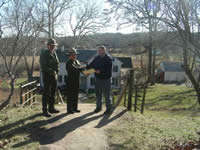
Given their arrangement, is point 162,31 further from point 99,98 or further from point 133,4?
point 99,98

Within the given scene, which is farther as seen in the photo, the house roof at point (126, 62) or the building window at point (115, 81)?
the house roof at point (126, 62)

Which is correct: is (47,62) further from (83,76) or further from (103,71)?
(83,76)

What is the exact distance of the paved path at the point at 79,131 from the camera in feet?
15.0

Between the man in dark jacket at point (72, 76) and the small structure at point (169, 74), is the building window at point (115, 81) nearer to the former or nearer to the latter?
the small structure at point (169, 74)

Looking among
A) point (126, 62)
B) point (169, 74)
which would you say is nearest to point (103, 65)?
point (126, 62)

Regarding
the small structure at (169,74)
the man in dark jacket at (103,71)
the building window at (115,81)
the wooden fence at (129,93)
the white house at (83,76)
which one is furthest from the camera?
the small structure at (169,74)

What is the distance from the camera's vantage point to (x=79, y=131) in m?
5.34

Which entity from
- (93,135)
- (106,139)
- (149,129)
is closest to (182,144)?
(149,129)

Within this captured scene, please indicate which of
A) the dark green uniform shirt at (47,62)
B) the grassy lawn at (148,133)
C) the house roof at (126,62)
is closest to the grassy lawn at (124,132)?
the grassy lawn at (148,133)

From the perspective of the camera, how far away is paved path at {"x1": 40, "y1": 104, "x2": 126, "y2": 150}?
457cm

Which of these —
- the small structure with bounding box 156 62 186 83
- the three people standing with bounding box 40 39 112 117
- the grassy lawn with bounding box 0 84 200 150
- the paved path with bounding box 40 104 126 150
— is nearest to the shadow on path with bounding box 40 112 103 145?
the paved path with bounding box 40 104 126 150

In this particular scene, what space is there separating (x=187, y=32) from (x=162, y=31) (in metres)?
2.44

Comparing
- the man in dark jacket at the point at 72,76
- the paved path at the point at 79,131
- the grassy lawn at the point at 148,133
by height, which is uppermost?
the man in dark jacket at the point at 72,76

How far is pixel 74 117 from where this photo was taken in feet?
21.1
